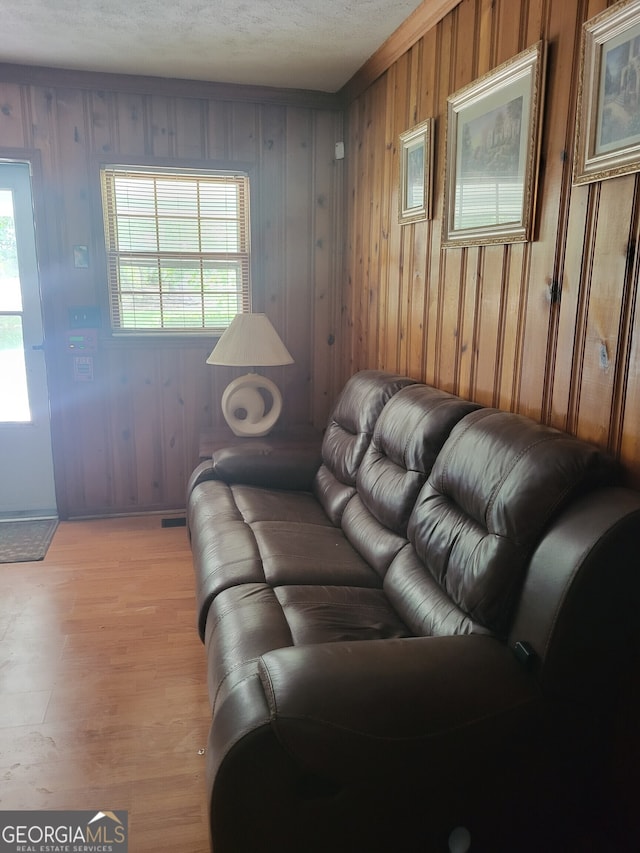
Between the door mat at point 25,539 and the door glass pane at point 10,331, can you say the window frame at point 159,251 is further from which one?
the door mat at point 25,539

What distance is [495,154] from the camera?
2.15m

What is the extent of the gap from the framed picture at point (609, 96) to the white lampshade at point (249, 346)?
6.21 ft

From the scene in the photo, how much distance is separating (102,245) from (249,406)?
1237 mm

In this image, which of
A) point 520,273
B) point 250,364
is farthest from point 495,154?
point 250,364

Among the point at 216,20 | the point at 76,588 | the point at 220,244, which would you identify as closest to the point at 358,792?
the point at 76,588

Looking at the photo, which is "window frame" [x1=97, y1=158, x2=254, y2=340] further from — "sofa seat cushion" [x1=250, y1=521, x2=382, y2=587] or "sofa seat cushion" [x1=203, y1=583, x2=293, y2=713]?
"sofa seat cushion" [x1=203, y1=583, x2=293, y2=713]

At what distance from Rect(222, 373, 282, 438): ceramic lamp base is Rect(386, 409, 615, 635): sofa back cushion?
5.61ft

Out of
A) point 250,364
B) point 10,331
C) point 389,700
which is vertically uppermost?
point 10,331

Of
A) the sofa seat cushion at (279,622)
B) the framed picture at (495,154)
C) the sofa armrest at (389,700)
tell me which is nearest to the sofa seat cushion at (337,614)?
the sofa seat cushion at (279,622)

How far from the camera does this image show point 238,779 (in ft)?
3.95

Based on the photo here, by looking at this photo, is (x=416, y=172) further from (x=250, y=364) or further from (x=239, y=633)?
(x=239, y=633)

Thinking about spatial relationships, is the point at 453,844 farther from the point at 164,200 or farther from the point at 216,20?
the point at 164,200

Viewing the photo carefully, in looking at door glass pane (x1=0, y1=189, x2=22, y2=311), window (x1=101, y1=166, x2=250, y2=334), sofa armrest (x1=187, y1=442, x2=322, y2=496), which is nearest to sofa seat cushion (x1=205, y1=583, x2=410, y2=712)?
sofa armrest (x1=187, y1=442, x2=322, y2=496)

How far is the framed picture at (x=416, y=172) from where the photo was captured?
2641mm
